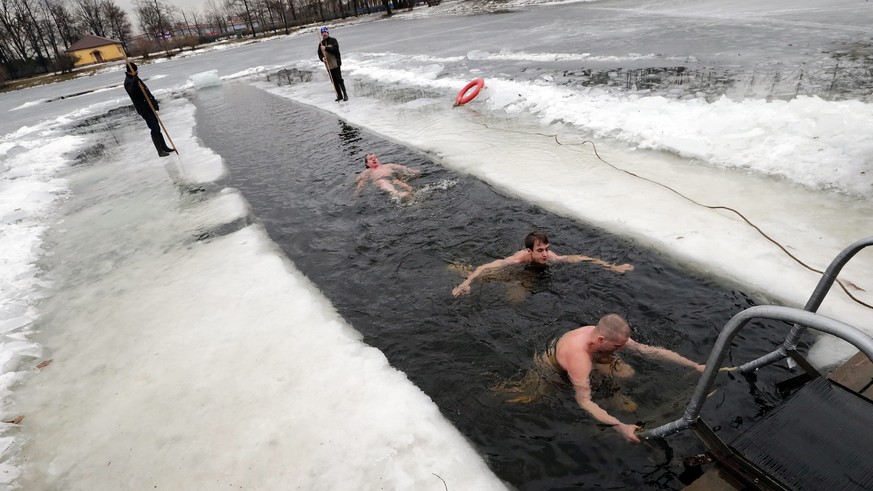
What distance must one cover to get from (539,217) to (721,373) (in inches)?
111

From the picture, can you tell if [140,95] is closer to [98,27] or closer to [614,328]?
[614,328]

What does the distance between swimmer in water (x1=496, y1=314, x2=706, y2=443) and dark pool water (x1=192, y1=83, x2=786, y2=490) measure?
81 mm

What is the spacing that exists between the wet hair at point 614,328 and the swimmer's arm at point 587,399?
34cm

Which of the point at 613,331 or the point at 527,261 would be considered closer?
the point at 613,331

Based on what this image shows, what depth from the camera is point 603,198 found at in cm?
571

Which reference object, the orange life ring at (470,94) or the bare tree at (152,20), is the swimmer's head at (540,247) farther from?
the bare tree at (152,20)

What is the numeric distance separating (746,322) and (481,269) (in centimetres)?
309

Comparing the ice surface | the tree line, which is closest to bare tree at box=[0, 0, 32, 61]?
the tree line

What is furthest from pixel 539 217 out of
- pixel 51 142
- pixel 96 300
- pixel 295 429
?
pixel 51 142

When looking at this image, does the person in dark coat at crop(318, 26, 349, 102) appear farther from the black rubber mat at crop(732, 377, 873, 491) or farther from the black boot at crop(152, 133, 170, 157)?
the black rubber mat at crop(732, 377, 873, 491)

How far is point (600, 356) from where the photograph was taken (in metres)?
3.42

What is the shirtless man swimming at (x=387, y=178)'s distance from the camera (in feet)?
22.7

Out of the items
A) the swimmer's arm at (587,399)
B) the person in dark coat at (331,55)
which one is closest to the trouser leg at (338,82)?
the person in dark coat at (331,55)

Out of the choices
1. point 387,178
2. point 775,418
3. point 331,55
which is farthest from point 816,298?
point 331,55
